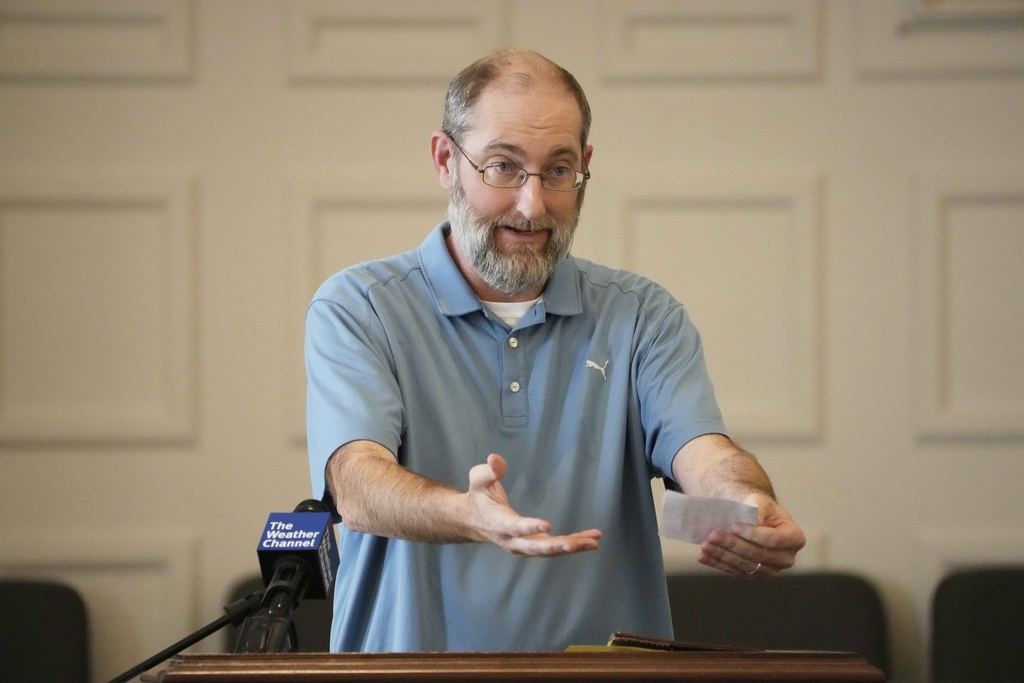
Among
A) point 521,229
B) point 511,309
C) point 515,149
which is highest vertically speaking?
point 515,149

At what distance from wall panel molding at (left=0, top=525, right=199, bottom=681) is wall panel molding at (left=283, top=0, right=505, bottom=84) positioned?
1299 millimetres

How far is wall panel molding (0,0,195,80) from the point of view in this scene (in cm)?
288

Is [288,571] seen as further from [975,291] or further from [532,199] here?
[975,291]

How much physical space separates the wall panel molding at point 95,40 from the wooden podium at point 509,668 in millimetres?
2274

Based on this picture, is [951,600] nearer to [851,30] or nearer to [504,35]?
[851,30]

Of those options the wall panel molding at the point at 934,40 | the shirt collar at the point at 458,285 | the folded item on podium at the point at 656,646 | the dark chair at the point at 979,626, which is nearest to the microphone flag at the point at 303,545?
the folded item on podium at the point at 656,646

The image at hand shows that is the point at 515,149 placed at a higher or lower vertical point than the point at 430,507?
higher

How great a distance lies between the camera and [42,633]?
2805 mm

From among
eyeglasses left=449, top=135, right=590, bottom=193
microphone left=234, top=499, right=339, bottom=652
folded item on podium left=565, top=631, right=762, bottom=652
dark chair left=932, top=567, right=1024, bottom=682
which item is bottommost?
dark chair left=932, top=567, right=1024, bottom=682

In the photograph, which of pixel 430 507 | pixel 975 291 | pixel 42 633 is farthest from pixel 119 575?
pixel 975 291

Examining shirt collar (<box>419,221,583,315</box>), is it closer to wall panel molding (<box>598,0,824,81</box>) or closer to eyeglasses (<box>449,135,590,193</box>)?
eyeglasses (<box>449,135,590,193</box>)

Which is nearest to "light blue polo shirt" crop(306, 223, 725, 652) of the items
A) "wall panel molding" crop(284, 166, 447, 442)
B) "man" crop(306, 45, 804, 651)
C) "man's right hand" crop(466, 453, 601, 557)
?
"man" crop(306, 45, 804, 651)

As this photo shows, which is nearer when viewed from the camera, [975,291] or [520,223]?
[520,223]

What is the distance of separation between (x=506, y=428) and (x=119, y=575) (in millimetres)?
1728
